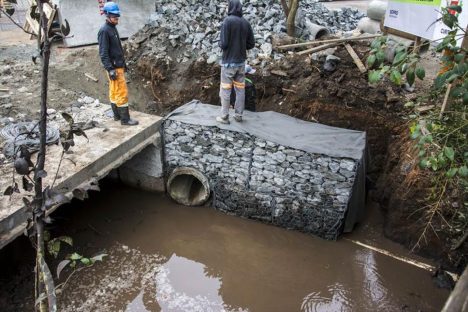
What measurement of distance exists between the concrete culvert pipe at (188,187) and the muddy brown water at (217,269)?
0.70 feet

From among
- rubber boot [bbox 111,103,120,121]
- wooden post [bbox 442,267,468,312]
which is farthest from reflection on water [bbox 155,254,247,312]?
wooden post [bbox 442,267,468,312]

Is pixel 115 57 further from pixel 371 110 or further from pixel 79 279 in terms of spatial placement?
pixel 371 110

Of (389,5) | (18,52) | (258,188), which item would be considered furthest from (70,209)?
(389,5)

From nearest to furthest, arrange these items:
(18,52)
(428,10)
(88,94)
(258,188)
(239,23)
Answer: (239,23), (428,10), (258,188), (88,94), (18,52)

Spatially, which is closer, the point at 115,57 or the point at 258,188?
the point at 115,57

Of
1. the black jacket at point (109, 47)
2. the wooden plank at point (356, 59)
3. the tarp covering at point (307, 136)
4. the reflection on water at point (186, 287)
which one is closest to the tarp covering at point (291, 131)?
the tarp covering at point (307, 136)

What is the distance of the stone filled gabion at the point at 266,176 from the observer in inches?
248

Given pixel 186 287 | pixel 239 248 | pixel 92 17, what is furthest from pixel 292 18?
pixel 186 287

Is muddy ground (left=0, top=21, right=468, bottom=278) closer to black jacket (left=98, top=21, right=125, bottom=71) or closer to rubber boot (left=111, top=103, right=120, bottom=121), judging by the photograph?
rubber boot (left=111, top=103, right=120, bottom=121)

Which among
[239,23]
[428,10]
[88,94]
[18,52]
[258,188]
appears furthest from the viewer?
[18,52]

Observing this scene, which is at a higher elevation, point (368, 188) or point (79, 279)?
point (368, 188)

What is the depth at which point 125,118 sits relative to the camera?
6.91m

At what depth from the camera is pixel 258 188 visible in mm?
6965

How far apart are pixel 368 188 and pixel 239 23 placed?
413 centimetres
